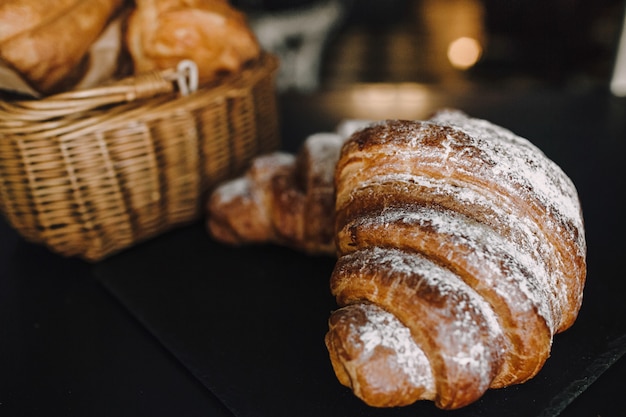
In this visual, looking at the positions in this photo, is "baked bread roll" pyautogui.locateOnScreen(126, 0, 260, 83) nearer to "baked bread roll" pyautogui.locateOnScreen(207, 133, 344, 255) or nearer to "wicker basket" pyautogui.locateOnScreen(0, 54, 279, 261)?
"wicker basket" pyautogui.locateOnScreen(0, 54, 279, 261)

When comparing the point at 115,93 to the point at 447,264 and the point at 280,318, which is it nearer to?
the point at 280,318

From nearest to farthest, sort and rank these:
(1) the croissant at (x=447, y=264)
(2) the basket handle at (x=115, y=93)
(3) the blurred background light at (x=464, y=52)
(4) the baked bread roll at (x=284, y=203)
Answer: (1) the croissant at (x=447, y=264)
(2) the basket handle at (x=115, y=93)
(4) the baked bread roll at (x=284, y=203)
(3) the blurred background light at (x=464, y=52)

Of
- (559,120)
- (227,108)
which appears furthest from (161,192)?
(559,120)

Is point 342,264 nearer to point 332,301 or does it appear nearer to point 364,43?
point 332,301

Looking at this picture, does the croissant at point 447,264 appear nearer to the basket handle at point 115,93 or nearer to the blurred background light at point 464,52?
the basket handle at point 115,93

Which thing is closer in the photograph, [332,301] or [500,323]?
[500,323]

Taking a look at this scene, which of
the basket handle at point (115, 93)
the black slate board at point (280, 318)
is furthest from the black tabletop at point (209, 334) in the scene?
the basket handle at point (115, 93)
